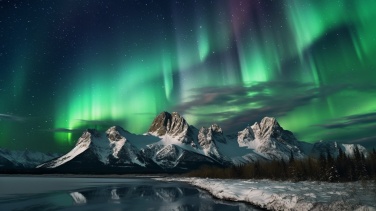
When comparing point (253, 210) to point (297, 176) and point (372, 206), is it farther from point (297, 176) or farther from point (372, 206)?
point (297, 176)

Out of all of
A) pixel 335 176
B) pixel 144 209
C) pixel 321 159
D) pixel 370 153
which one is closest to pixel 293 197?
pixel 144 209

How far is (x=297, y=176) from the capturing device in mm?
91500

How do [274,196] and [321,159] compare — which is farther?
[321,159]

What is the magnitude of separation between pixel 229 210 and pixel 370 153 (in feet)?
287

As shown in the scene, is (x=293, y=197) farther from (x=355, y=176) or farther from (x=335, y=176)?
(x=355, y=176)

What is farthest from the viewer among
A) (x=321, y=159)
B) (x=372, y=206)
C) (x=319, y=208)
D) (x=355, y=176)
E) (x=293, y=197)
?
(x=321, y=159)

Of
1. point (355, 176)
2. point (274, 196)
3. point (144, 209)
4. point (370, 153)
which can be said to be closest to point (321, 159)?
point (355, 176)

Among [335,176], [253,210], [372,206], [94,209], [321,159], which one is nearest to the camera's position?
[372,206]

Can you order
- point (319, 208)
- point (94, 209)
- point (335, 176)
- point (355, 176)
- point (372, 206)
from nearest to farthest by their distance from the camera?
1. point (372, 206)
2. point (319, 208)
3. point (94, 209)
4. point (335, 176)
5. point (355, 176)

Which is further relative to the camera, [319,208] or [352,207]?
[319,208]

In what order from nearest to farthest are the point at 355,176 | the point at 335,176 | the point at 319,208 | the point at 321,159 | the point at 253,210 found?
the point at 319,208, the point at 253,210, the point at 335,176, the point at 355,176, the point at 321,159

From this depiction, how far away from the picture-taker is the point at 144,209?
3173 centimetres

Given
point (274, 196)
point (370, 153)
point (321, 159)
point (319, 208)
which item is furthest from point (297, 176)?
point (319, 208)

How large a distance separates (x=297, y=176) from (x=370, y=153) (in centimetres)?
2770
